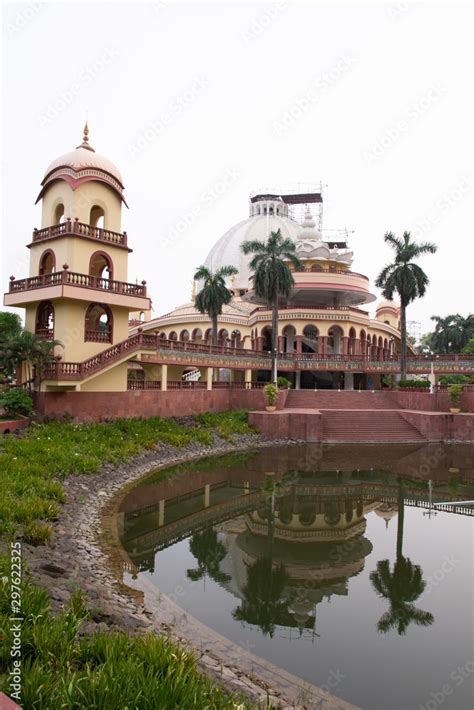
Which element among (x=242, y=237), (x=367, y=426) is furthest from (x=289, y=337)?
(x=242, y=237)

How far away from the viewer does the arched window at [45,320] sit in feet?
71.6

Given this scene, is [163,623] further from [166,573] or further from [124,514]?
[124,514]

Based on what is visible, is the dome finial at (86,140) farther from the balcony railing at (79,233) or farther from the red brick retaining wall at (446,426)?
the red brick retaining wall at (446,426)

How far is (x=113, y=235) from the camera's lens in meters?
22.6

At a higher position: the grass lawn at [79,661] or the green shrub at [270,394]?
the green shrub at [270,394]

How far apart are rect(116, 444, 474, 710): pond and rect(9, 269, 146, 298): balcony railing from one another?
796cm

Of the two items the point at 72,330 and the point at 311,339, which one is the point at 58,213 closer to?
the point at 72,330

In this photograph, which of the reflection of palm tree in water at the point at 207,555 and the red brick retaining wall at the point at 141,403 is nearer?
the reflection of palm tree in water at the point at 207,555

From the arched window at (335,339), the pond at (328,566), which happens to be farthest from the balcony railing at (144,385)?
the arched window at (335,339)

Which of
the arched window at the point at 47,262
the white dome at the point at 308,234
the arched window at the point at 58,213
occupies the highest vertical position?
the white dome at the point at 308,234

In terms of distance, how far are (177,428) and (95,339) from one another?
5.34 m

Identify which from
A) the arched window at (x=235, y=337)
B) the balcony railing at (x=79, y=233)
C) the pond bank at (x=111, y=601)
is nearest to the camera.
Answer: the pond bank at (x=111, y=601)

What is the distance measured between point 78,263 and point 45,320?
3.16m

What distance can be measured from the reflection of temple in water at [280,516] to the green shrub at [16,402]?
18.9 ft
